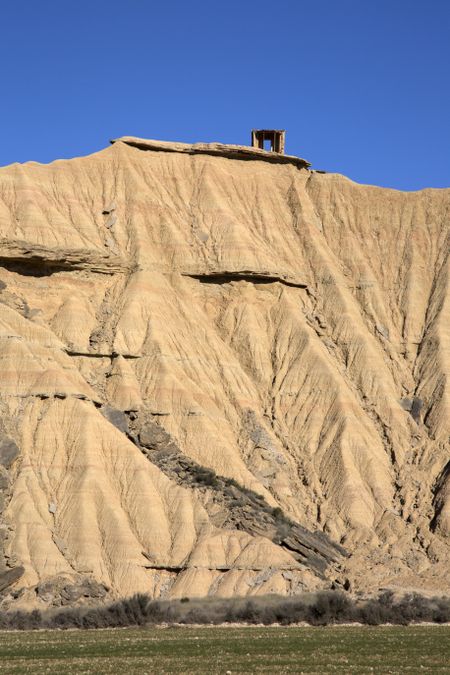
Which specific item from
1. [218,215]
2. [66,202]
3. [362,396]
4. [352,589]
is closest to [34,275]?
[66,202]

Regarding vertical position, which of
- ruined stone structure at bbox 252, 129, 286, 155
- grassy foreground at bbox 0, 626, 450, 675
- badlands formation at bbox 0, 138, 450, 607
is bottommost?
grassy foreground at bbox 0, 626, 450, 675

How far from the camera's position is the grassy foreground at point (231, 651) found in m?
30.6

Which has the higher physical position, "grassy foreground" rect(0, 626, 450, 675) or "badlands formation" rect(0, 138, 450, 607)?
"badlands formation" rect(0, 138, 450, 607)

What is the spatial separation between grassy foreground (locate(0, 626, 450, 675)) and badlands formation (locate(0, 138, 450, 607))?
15.2 m

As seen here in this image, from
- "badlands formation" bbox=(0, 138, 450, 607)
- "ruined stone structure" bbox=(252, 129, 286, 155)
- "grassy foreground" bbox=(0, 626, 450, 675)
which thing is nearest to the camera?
"grassy foreground" bbox=(0, 626, 450, 675)

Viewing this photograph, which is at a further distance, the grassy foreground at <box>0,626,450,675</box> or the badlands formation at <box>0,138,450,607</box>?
the badlands formation at <box>0,138,450,607</box>

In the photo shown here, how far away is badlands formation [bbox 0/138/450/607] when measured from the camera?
201 ft

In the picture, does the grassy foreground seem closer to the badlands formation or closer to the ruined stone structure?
the badlands formation

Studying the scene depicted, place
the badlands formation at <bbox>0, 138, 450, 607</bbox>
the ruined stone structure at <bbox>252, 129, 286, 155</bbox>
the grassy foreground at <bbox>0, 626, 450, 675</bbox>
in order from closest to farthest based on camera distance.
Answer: the grassy foreground at <bbox>0, 626, 450, 675</bbox>
the badlands formation at <bbox>0, 138, 450, 607</bbox>
the ruined stone structure at <bbox>252, 129, 286, 155</bbox>

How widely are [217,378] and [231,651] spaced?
131 ft

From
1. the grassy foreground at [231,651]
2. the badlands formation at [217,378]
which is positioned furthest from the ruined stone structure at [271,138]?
the grassy foreground at [231,651]

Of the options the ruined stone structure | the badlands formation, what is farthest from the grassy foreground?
the ruined stone structure

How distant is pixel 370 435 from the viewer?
7375 cm

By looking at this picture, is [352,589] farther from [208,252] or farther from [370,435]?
[208,252]
